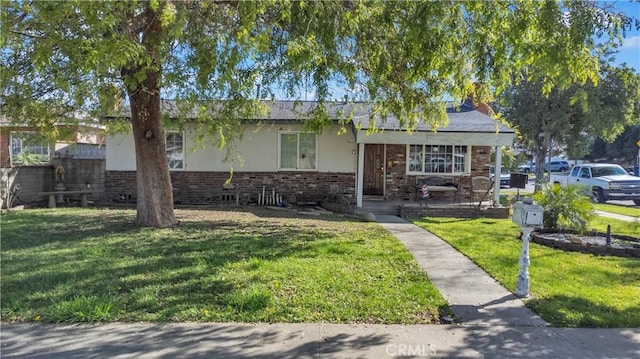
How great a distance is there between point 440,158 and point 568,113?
46.6 ft

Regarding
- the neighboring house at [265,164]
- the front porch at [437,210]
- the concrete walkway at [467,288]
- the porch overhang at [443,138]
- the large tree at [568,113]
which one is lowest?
the concrete walkway at [467,288]

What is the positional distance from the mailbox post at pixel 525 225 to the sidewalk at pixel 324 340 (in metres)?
0.72

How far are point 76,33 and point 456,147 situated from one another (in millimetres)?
13454

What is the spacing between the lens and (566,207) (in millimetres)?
10133

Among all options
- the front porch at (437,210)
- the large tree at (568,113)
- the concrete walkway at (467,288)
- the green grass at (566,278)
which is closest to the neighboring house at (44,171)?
the front porch at (437,210)

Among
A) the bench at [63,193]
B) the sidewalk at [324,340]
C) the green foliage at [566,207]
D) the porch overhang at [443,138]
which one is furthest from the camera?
the porch overhang at [443,138]

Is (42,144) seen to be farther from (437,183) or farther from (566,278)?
(566,278)

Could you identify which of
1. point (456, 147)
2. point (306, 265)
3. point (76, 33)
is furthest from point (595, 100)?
point (76, 33)

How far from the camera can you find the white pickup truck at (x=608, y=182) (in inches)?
790

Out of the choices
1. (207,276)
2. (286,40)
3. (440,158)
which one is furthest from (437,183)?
(207,276)

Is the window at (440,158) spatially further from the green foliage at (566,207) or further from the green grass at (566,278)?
the green grass at (566,278)

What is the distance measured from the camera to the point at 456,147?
54.2 ft

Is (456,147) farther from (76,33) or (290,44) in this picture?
(76,33)

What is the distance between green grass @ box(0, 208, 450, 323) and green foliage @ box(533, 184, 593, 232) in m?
3.85
